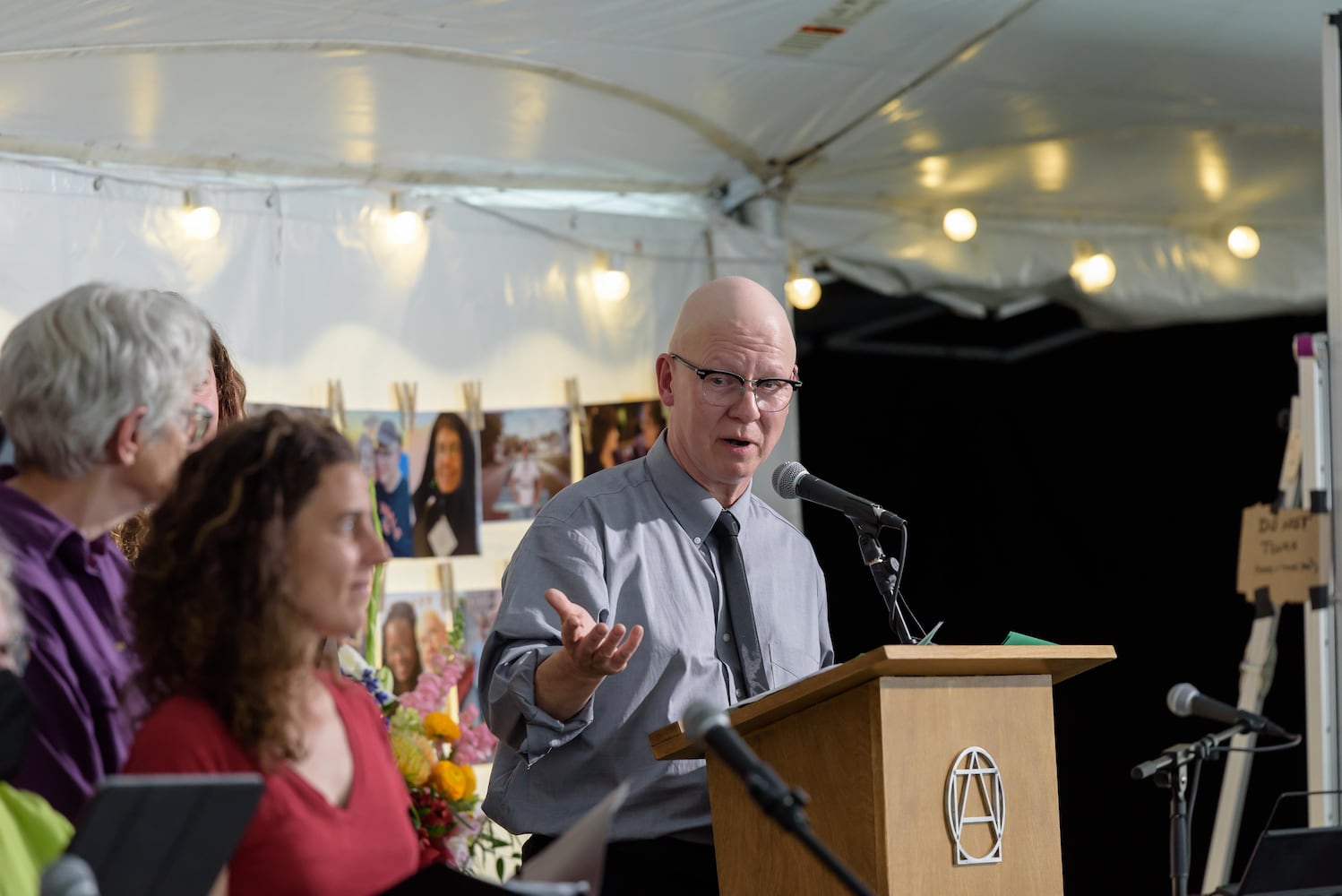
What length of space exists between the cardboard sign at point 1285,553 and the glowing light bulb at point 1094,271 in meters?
1.59

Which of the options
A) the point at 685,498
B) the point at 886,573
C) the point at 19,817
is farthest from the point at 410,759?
the point at 19,817

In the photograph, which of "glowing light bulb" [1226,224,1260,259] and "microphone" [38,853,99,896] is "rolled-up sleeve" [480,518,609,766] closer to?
"microphone" [38,853,99,896]

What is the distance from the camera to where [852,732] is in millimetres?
2256

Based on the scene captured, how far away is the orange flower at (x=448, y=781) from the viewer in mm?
3014

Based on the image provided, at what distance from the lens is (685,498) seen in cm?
293

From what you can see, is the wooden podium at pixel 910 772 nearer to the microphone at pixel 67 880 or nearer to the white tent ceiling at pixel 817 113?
the microphone at pixel 67 880

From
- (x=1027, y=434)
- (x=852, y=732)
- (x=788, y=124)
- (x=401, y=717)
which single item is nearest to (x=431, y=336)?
(x=788, y=124)

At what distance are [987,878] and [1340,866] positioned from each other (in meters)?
0.95

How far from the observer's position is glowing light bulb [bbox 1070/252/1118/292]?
607cm

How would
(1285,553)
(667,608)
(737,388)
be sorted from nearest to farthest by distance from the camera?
(667,608) < (737,388) < (1285,553)

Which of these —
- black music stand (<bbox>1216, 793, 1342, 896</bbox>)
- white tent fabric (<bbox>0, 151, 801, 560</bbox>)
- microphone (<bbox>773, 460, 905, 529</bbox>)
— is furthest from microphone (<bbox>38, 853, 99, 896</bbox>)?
white tent fabric (<bbox>0, 151, 801, 560</bbox>)

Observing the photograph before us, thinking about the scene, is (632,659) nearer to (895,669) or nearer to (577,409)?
(895,669)

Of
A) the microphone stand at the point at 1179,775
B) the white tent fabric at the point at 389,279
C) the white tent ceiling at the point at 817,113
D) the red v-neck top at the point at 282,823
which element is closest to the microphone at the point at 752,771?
the red v-neck top at the point at 282,823

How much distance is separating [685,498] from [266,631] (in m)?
1.38
